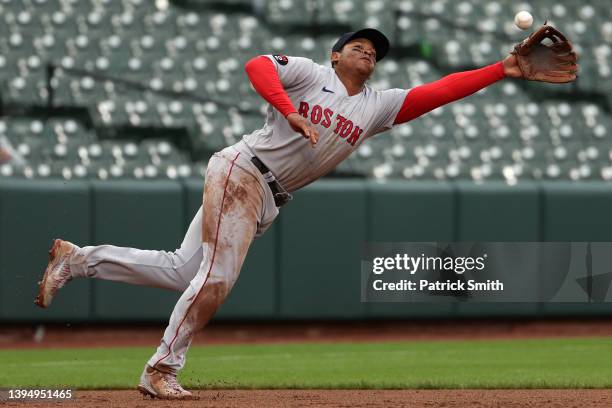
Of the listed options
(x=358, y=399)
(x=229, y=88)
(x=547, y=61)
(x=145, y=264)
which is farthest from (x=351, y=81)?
(x=229, y=88)

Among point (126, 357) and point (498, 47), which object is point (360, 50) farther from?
point (498, 47)

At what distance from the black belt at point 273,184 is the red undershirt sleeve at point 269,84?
359mm

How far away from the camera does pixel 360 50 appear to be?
5.38m

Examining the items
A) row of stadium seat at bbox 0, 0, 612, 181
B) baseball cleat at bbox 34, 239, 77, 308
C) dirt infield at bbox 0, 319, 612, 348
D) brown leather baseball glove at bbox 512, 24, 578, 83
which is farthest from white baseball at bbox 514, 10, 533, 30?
row of stadium seat at bbox 0, 0, 612, 181

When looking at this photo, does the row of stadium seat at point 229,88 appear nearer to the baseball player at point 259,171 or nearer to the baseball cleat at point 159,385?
the baseball player at point 259,171

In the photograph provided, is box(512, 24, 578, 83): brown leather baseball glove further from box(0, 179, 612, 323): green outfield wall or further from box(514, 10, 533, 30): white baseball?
box(0, 179, 612, 323): green outfield wall

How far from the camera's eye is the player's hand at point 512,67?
18.1 ft

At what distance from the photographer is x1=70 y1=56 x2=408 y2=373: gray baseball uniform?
5.25 m

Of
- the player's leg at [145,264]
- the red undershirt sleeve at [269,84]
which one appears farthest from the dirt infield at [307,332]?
the red undershirt sleeve at [269,84]

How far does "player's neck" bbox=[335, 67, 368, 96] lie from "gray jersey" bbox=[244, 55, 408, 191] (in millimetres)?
28

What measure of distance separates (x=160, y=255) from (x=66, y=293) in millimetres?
4606

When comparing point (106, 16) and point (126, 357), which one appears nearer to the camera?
point (126, 357)

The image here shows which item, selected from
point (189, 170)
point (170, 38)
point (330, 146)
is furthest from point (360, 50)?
point (170, 38)

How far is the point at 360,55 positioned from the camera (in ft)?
17.6
